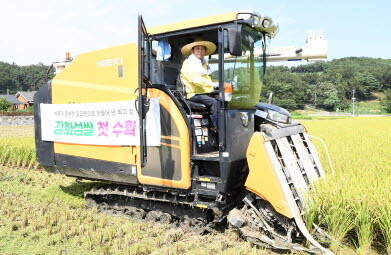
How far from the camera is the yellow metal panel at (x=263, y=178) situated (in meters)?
3.96

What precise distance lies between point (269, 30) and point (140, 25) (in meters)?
1.93

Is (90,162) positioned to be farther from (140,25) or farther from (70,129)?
(140,25)

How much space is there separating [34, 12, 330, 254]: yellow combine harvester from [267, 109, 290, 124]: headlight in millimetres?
20

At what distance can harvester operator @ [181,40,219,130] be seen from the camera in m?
4.64

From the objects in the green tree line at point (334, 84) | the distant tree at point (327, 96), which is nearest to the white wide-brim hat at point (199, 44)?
the green tree line at point (334, 84)

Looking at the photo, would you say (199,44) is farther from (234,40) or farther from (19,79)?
(19,79)

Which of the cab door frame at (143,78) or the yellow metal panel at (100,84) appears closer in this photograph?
the cab door frame at (143,78)

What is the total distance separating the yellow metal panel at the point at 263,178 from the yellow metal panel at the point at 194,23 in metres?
1.58

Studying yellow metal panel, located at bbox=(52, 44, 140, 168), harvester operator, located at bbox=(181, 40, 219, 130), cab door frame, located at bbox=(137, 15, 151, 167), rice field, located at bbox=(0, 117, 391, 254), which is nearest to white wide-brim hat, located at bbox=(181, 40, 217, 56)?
harvester operator, located at bbox=(181, 40, 219, 130)

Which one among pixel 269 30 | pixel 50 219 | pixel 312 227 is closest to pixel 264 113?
pixel 269 30

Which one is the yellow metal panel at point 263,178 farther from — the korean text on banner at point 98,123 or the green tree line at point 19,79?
the green tree line at point 19,79

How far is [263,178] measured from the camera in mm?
4121

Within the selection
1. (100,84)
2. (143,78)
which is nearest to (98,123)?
(100,84)

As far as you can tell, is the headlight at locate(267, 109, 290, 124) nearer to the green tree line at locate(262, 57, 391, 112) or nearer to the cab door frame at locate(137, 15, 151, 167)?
the cab door frame at locate(137, 15, 151, 167)
